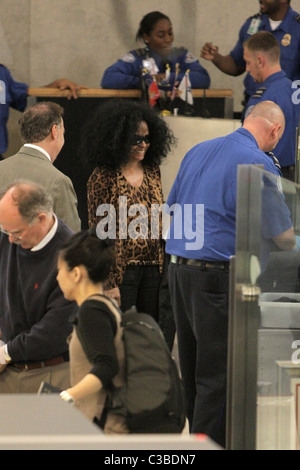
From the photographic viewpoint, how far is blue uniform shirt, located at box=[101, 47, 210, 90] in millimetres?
7434

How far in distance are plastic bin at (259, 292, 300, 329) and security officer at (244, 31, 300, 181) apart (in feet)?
9.13

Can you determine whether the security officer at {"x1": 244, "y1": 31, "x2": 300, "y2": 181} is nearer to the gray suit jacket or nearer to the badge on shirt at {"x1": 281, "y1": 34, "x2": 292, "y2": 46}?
the badge on shirt at {"x1": 281, "y1": 34, "x2": 292, "y2": 46}

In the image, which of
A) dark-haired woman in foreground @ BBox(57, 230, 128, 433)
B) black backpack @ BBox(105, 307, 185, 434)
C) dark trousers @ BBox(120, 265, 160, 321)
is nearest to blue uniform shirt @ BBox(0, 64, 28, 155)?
dark trousers @ BBox(120, 265, 160, 321)

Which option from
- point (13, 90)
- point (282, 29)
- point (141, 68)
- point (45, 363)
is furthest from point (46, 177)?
point (282, 29)

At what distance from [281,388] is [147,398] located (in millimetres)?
600

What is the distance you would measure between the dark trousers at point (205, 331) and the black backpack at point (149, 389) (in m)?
1.12

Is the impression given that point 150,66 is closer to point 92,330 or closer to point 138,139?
point 138,139

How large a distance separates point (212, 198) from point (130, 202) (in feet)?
2.51

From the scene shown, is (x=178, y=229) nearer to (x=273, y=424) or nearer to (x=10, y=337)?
(x=10, y=337)

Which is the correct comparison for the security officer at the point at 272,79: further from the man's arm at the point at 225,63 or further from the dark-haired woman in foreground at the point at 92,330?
the dark-haired woman in foreground at the point at 92,330

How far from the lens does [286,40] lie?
7.43m

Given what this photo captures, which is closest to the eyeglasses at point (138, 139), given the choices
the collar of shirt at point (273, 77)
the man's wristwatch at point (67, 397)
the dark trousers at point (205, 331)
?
the dark trousers at point (205, 331)

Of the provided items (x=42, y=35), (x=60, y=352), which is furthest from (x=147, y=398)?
(x=42, y=35)

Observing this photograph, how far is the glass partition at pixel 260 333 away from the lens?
299 cm
